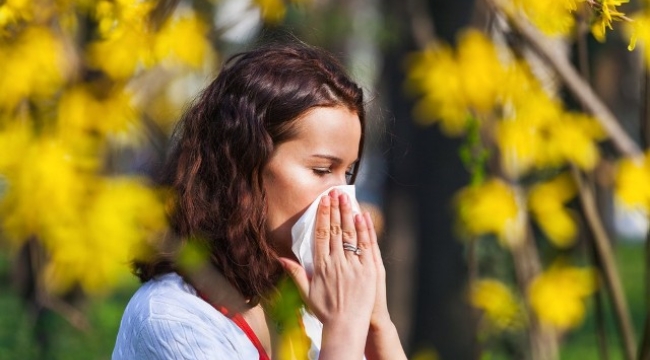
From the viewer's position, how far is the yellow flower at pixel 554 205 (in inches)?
168

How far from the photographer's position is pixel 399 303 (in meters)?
6.74

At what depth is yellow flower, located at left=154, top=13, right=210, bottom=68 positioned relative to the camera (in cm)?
300

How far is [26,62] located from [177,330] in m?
1.10

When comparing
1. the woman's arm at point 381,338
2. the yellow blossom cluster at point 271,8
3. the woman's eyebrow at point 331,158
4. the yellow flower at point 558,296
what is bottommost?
the yellow flower at point 558,296

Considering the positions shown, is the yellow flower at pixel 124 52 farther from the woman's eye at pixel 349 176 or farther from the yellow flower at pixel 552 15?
the yellow flower at pixel 552 15

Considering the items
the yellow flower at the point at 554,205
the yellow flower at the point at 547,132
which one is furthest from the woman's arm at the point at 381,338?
the yellow flower at the point at 554,205

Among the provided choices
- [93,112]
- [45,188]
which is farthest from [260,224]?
[93,112]

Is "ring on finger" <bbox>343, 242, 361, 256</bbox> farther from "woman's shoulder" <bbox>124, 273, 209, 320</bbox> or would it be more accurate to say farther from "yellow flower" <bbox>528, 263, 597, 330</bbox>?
"yellow flower" <bbox>528, 263, 597, 330</bbox>

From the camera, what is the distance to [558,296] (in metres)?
4.23

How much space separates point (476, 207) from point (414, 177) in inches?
85.7

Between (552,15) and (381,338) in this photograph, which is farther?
(552,15)

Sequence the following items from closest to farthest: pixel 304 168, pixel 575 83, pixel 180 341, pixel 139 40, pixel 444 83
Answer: pixel 180 341
pixel 304 168
pixel 139 40
pixel 575 83
pixel 444 83

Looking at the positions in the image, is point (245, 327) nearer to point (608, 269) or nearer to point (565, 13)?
point (565, 13)

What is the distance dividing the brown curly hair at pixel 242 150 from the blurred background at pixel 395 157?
0.49 feet
